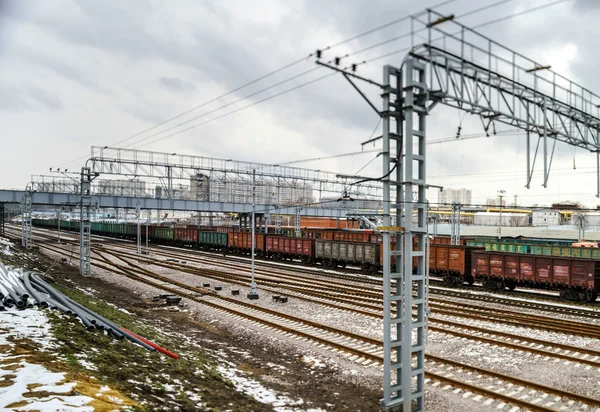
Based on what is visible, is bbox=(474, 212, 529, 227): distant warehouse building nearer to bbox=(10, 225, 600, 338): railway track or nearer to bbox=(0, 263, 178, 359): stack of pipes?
bbox=(10, 225, 600, 338): railway track

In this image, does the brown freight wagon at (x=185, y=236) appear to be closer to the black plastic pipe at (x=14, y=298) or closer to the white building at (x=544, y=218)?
the black plastic pipe at (x=14, y=298)

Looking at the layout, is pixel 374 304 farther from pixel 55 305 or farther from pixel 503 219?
pixel 503 219

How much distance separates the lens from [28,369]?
7832 mm

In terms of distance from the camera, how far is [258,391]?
989cm

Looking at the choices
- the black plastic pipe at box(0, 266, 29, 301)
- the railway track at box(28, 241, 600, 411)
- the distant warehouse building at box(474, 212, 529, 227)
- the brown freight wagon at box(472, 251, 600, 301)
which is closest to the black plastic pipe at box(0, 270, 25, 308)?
the black plastic pipe at box(0, 266, 29, 301)

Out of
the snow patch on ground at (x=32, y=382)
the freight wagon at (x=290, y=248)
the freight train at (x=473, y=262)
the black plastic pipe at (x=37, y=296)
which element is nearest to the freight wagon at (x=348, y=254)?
the freight train at (x=473, y=262)

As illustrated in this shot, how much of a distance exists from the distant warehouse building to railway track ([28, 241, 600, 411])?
325 ft

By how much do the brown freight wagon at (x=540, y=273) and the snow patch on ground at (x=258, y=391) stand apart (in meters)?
18.6

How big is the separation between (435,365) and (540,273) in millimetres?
14337

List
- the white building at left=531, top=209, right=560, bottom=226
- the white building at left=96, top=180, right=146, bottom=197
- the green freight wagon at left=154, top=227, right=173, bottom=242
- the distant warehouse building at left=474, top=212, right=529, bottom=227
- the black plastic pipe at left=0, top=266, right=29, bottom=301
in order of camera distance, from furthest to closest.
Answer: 1. the white building at left=531, top=209, right=560, bottom=226
2. the distant warehouse building at left=474, top=212, right=529, bottom=227
3. the green freight wagon at left=154, top=227, right=173, bottom=242
4. the white building at left=96, top=180, right=146, bottom=197
5. the black plastic pipe at left=0, top=266, right=29, bottom=301

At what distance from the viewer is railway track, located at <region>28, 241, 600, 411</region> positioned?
31.8ft

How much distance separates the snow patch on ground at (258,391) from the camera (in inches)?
360

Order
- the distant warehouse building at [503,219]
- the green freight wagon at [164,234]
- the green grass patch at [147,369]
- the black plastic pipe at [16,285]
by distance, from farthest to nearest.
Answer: the distant warehouse building at [503,219] < the green freight wagon at [164,234] < the black plastic pipe at [16,285] < the green grass patch at [147,369]

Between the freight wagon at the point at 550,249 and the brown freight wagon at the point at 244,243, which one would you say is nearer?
the freight wagon at the point at 550,249
